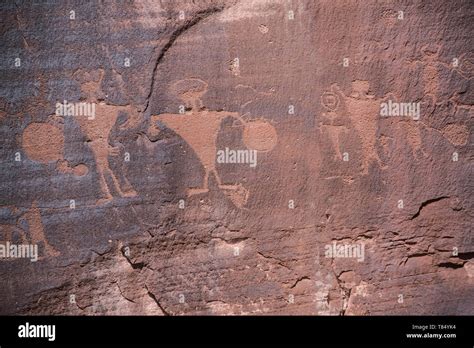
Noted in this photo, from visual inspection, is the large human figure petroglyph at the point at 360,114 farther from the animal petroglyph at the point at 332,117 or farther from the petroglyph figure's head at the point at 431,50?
the petroglyph figure's head at the point at 431,50

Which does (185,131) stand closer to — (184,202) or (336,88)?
(184,202)

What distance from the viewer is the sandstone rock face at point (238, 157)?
2754mm

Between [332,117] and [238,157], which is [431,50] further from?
[238,157]

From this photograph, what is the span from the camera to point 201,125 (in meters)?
2.79

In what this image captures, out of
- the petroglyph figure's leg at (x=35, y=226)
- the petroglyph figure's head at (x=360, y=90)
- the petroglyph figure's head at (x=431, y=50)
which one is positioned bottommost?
the petroglyph figure's leg at (x=35, y=226)

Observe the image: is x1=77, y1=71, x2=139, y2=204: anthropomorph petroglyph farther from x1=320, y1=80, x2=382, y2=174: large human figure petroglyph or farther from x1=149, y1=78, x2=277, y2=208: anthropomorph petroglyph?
x1=320, y1=80, x2=382, y2=174: large human figure petroglyph

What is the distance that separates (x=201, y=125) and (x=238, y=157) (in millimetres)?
313

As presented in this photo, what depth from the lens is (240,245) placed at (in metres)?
2.83

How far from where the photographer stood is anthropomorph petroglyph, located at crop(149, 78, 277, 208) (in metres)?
2.78

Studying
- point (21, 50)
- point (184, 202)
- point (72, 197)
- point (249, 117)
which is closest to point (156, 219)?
point (184, 202)

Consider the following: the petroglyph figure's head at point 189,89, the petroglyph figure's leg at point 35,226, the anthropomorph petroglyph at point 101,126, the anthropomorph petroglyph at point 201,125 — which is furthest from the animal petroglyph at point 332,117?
the petroglyph figure's leg at point 35,226

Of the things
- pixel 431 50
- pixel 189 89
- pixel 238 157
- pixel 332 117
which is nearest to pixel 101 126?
pixel 189 89

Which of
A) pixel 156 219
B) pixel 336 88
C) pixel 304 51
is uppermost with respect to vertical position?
pixel 304 51

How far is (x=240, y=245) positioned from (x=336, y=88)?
1.18 metres
